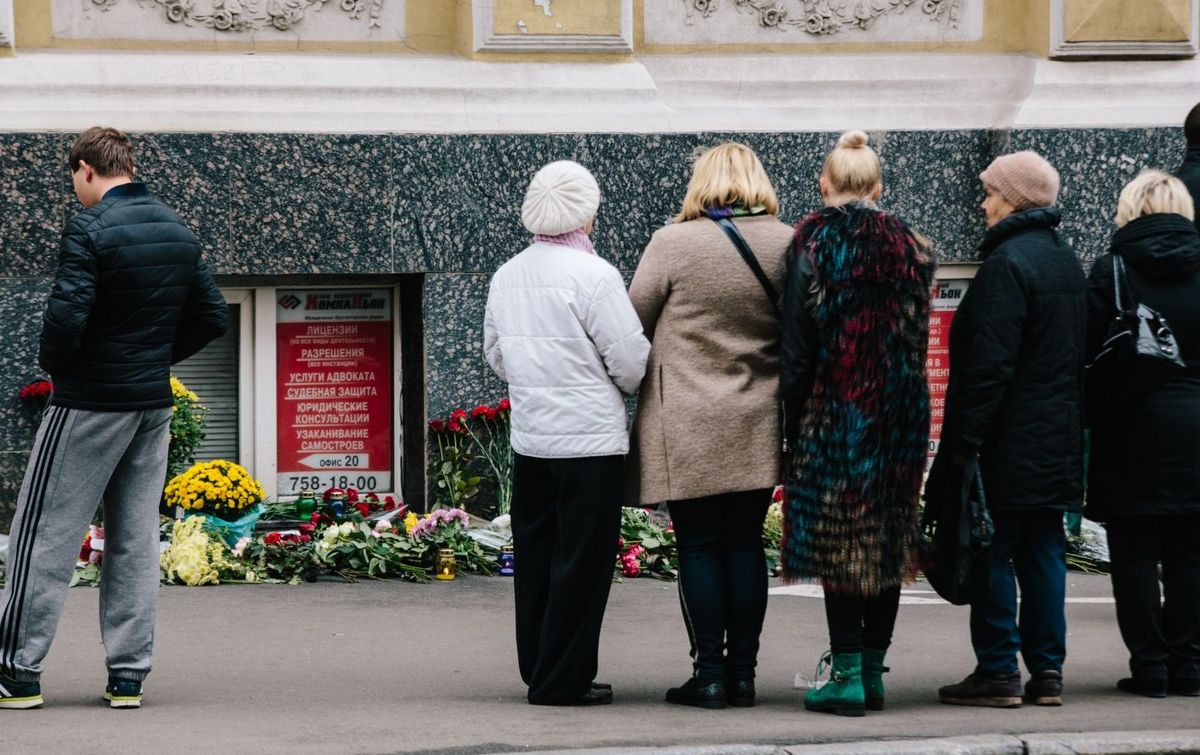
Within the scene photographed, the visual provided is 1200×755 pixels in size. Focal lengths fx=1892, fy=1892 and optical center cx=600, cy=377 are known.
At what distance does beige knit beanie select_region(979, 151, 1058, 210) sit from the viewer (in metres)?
5.74

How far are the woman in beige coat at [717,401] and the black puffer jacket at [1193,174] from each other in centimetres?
193

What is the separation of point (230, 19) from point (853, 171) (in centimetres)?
474

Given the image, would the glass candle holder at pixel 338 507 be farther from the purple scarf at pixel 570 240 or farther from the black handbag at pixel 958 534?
the black handbag at pixel 958 534

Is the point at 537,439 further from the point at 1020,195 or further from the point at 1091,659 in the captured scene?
the point at 1091,659

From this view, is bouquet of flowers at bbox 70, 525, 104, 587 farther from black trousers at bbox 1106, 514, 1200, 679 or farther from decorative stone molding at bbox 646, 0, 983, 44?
black trousers at bbox 1106, 514, 1200, 679

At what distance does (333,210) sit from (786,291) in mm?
4207

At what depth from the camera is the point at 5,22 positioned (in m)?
8.97

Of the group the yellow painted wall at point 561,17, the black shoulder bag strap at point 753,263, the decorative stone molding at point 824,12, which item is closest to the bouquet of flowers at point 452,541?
the yellow painted wall at point 561,17

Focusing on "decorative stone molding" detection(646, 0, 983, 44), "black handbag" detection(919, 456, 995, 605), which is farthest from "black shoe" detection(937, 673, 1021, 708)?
"decorative stone molding" detection(646, 0, 983, 44)

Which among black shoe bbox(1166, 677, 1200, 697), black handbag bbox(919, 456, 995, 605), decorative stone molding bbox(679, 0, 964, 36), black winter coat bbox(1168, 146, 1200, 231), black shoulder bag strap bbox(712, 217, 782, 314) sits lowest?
black shoe bbox(1166, 677, 1200, 697)

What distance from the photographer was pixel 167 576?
25.8ft

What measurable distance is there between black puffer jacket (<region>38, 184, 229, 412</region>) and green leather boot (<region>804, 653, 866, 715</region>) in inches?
83.8

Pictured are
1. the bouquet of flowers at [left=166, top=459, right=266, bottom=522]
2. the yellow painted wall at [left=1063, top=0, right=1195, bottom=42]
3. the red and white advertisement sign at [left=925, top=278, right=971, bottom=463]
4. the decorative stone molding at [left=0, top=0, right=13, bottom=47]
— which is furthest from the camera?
the red and white advertisement sign at [left=925, top=278, right=971, bottom=463]

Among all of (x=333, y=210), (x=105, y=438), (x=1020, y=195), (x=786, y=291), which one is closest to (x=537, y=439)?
(x=786, y=291)
